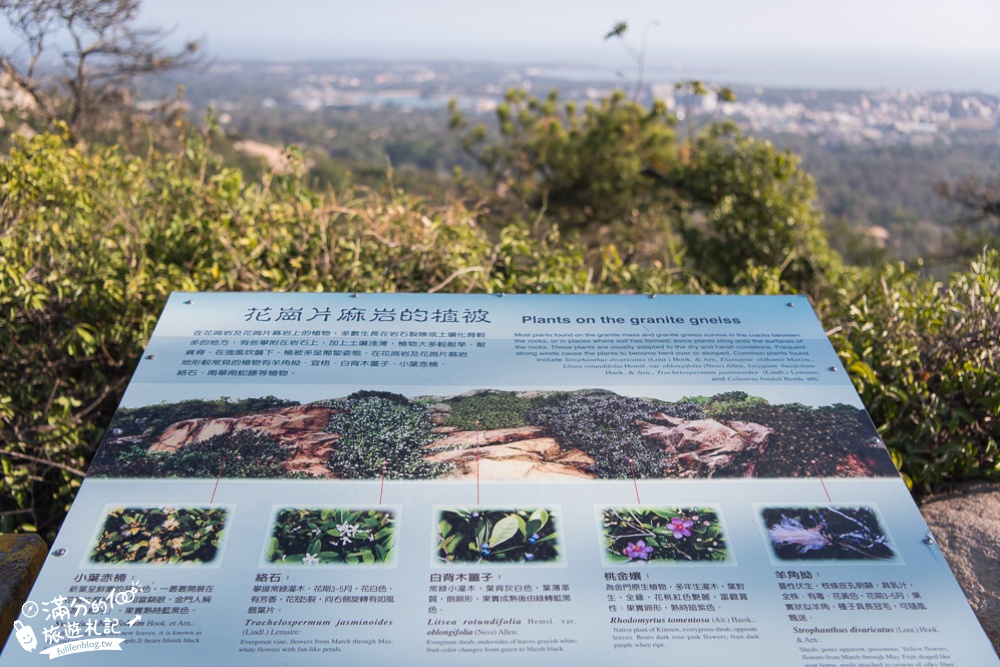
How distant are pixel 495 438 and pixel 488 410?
102 millimetres

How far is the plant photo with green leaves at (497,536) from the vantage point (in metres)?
1.74

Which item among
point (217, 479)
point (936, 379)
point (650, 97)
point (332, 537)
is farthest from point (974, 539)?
point (650, 97)

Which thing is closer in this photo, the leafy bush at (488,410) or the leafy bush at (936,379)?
the leafy bush at (488,410)

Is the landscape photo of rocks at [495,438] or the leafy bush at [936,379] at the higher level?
the leafy bush at [936,379]

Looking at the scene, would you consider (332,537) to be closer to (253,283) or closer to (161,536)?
(161,536)

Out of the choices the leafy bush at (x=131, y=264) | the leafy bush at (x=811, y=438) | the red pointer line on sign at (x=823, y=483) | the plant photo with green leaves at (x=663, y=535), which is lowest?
the plant photo with green leaves at (x=663, y=535)

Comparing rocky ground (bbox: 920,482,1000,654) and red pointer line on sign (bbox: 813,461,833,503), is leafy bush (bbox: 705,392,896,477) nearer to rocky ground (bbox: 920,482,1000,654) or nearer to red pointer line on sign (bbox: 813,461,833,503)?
red pointer line on sign (bbox: 813,461,833,503)

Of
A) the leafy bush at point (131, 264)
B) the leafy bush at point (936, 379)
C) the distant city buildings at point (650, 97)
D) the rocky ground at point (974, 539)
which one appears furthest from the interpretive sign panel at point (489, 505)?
the distant city buildings at point (650, 97)

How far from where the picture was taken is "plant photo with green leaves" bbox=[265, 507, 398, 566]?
5.70 ft

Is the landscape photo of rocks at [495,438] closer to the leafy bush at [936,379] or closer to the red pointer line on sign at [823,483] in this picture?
the red pointer line on sign at [823,483]

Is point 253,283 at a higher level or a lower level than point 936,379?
higher

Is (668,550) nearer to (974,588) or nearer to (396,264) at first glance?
(974,588)

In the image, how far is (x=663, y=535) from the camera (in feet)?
5.90

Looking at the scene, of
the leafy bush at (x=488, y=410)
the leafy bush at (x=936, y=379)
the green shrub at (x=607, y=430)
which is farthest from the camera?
the leafy bush at (x=936, y=379)
